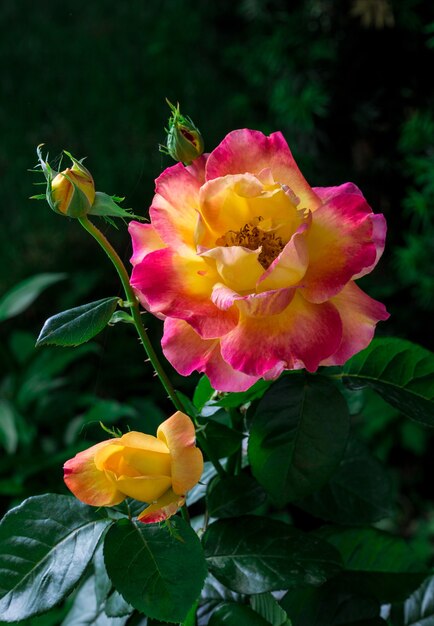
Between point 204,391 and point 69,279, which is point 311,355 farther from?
point 69,279

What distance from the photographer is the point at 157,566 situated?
381mm

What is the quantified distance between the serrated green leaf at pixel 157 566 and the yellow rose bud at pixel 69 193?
0.15 meters

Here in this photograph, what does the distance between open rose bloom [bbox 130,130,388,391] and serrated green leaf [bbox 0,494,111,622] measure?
0.11 meters

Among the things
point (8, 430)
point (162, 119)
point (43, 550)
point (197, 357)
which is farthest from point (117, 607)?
point (162, 119)

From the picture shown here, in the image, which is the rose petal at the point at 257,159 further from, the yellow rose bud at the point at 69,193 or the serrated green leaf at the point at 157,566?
the serrated green leaf at the point at 157,566

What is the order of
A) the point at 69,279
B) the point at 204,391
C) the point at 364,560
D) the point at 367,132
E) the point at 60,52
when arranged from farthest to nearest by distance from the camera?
the point at 60,52 < the point at 69,279 < the point at 367,132 < the point at 364,560 < the point at 204,391

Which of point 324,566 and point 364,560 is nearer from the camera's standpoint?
point 324,566

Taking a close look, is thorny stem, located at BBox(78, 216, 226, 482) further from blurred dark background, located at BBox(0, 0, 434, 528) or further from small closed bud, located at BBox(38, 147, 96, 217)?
blurred dark background, located at BBox(0, 0, 434, 528)

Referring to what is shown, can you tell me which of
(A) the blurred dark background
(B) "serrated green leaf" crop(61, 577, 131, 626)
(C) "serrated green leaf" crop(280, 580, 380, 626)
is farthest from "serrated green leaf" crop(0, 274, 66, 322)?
(C) "serrated green leaf" crop(280, 580, 380, 626)

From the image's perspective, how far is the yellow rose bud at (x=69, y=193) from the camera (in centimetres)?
36

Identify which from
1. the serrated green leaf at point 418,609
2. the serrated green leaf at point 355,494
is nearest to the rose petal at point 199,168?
the serrated green leaf at point 355,494

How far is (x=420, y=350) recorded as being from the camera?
0.45 metres

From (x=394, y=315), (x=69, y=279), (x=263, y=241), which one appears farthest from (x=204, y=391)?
(x=69, y=279)

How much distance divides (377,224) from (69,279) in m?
1.35
